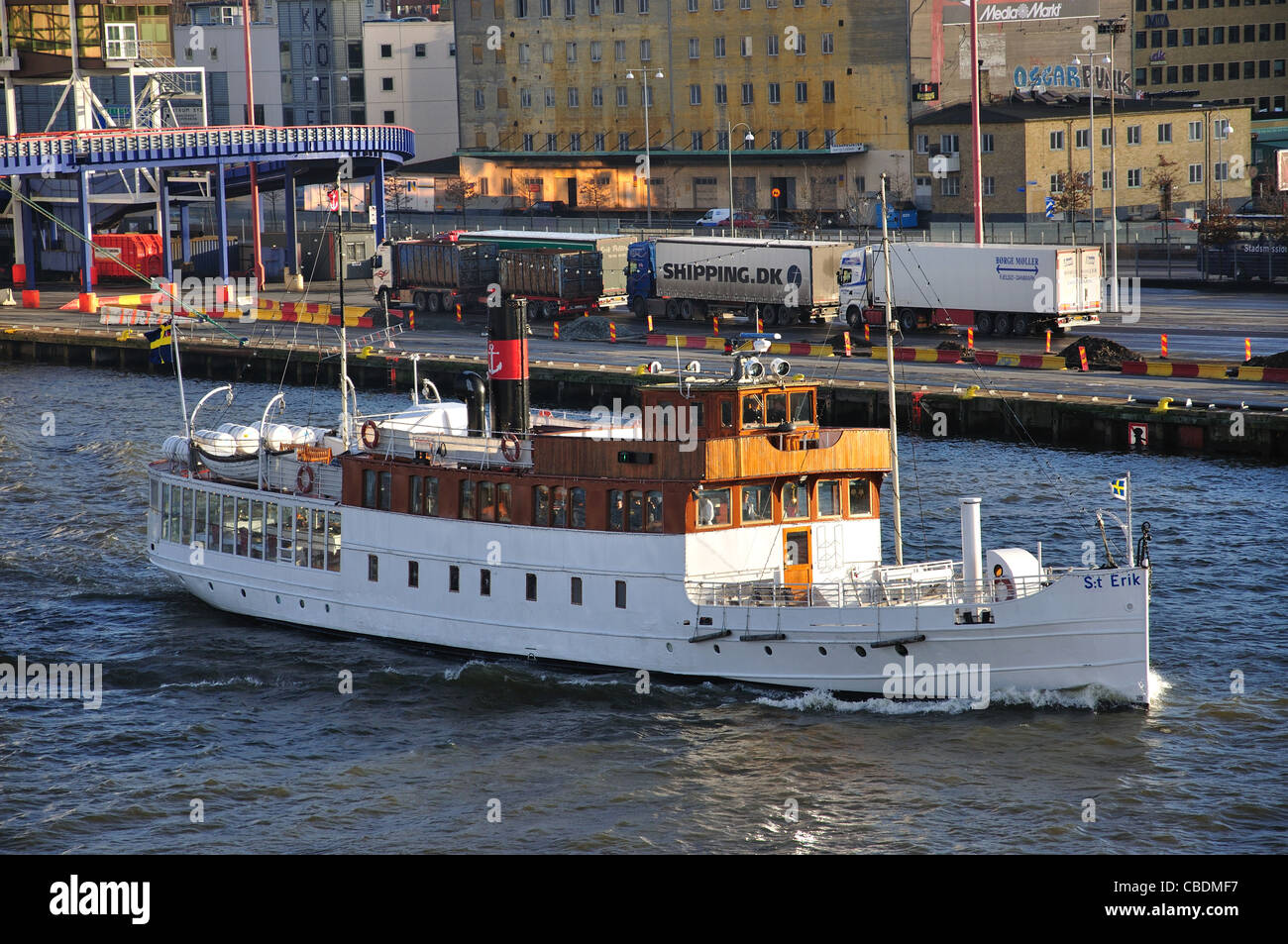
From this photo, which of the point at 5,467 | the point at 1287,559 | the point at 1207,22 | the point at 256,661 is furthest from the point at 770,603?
the point at 1207,22

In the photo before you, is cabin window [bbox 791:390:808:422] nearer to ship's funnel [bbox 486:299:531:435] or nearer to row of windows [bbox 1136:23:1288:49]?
ship's funnel [bbox 486:299:531:435]

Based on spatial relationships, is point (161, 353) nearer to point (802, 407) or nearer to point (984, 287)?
point (984, 287)

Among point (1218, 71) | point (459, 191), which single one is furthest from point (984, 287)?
point (1218, 71)

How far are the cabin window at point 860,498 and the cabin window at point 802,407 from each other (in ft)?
1.53

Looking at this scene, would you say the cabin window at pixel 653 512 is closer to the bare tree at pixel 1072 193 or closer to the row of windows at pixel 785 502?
the row of windows at pixel 785 502

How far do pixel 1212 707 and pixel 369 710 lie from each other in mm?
18335

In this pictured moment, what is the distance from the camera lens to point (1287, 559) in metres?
46.0

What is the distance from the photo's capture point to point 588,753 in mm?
33656

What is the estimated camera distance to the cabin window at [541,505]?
37.4 metres

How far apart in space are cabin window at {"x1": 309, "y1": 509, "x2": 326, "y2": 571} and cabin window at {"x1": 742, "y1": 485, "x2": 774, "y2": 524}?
11.4 meters

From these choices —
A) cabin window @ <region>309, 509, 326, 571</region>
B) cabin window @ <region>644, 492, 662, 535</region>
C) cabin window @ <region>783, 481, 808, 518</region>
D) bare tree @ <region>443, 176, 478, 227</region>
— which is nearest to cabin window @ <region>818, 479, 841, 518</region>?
cabin window @ <region>783, 481, 808, 518</region>

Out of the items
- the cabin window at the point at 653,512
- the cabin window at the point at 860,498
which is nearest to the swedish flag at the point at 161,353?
the cabin window at the point at 653,512

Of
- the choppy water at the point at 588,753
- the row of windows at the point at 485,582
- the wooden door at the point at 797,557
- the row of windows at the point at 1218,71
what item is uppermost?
the row of windows at the point at 1218,71

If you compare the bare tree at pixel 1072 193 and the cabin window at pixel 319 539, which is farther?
the bare tree at pixel 1072 193
